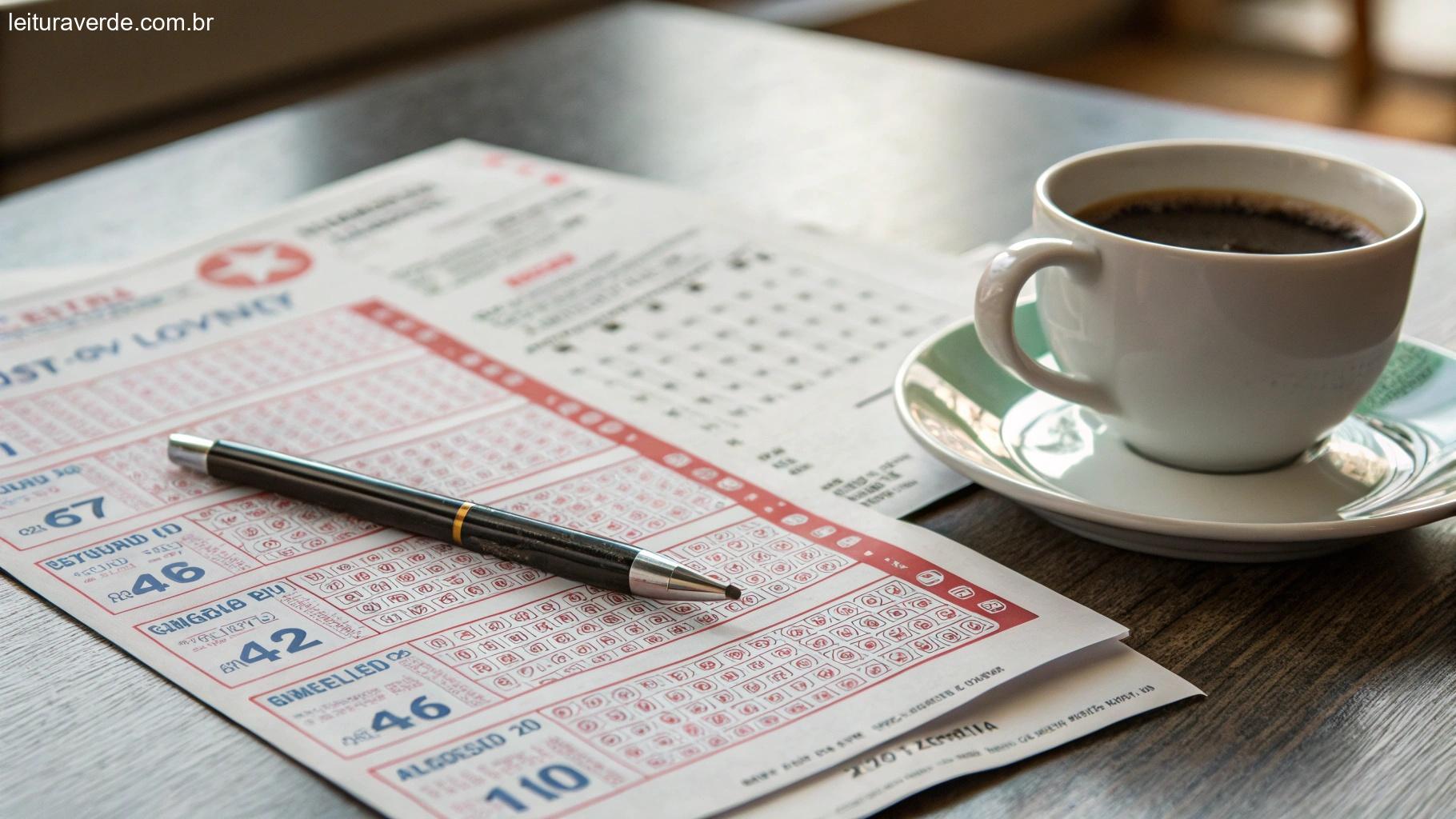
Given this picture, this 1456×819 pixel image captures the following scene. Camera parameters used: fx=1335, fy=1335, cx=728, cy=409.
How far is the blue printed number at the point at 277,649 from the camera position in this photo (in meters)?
0.42

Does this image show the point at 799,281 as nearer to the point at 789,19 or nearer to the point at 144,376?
the point at 144,376

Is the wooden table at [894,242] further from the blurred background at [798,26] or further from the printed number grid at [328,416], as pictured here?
the blurred background at [798,26]

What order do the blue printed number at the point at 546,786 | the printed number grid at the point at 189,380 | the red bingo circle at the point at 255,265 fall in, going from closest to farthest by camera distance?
the blue printed number at the point at 546,786
the printed number grid at the point at 189,380
the red bingo circle at the point at 255,265

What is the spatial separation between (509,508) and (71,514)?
164mm

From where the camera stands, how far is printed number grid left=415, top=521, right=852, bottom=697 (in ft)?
1.36

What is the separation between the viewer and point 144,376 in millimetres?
608

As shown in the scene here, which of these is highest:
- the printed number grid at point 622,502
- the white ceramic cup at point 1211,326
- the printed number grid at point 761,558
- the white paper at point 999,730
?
the white ceramic cup at point 1211,326

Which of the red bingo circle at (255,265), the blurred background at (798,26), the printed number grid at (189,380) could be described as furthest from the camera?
the blurred background at (798,26)

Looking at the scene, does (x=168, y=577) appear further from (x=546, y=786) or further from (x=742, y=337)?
(x=742, y=337)

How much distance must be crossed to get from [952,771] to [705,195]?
516mm

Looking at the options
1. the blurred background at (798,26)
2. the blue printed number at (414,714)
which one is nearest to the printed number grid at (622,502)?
the blue printed number at (414,714)

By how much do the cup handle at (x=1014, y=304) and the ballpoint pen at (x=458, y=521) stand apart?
139 mm

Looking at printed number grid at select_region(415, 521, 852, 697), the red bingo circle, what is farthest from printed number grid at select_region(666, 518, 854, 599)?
the red bingo circle

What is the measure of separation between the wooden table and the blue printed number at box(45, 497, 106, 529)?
4 centimetres
